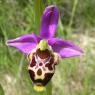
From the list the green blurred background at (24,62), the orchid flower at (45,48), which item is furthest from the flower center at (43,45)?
the green blurred background at (24,62)

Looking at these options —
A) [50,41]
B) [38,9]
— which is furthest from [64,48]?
[38,9]

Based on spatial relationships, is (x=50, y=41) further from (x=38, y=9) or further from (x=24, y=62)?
(x=24, y=62)

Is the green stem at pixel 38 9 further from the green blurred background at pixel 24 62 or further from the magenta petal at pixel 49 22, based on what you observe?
the green blurred background at pixel 24 62

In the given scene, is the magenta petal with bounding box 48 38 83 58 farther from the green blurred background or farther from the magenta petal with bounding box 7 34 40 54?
the green blurred background

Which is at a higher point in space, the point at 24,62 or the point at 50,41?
the point at 50,41

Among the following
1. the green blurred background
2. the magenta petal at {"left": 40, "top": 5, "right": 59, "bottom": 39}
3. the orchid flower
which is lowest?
the green blurred background

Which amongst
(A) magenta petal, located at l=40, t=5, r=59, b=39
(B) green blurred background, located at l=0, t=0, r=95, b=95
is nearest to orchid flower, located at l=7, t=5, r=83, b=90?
(A) magenta petal, located at l=40, t=5, r=59, b=39

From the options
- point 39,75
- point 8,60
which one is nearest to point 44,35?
point 39,75

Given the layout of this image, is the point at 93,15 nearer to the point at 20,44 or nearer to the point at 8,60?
the point at 8,60
